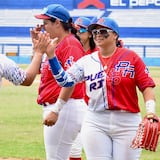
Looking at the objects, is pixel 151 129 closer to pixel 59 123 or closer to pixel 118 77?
pixel 118 77

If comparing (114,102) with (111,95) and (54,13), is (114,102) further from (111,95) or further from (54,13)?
(54,13)

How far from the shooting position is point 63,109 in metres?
5.73

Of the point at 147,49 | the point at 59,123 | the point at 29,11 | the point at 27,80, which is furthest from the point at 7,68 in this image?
the point at 29,11

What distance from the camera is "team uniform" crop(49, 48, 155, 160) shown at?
5.04 meters

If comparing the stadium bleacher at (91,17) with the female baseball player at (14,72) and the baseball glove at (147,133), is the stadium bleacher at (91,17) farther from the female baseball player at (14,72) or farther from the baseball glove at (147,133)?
the female baseball player at (14,72)

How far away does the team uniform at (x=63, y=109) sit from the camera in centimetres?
569

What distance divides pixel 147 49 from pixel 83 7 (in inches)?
328

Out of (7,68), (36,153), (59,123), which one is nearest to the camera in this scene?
(7,68)

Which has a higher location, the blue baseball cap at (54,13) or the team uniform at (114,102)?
the blue baseball cap at (54,13)

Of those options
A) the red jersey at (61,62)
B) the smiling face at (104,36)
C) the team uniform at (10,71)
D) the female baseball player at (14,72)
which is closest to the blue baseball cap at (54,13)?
the red jersey at (61,62)

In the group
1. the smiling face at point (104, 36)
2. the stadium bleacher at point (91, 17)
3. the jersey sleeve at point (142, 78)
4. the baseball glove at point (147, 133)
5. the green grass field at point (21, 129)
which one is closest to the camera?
the baseball glove at point (147, 133)

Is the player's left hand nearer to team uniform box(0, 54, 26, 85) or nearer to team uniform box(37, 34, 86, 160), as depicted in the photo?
team uniform box(37, 34, 86, 160)

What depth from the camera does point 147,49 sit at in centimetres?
4700

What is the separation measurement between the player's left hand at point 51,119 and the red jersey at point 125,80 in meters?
0.62
